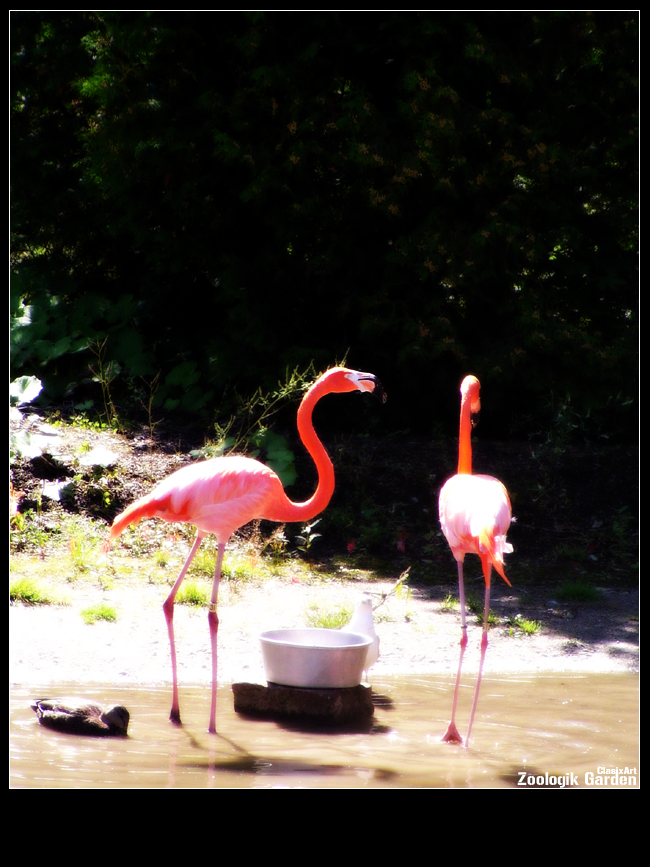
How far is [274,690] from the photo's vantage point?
380 centimetres

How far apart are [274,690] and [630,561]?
3790mm

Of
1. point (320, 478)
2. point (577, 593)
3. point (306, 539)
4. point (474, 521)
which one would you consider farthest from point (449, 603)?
point (474, 521)

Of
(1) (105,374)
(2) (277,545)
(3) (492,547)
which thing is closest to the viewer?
(3) (492,547)

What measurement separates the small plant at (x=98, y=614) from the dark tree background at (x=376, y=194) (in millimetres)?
3473

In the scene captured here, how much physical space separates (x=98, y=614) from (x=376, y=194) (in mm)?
4545

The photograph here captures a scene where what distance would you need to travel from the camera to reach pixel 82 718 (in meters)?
3.31

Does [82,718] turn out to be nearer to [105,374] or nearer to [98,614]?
[98,614]

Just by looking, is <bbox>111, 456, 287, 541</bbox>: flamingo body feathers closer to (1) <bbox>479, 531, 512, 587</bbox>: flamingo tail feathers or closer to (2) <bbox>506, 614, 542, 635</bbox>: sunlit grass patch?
(1) <bbox>479, 531, 512, 587</bbox>: flamingo tail feathers

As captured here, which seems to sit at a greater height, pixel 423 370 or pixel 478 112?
pixel 478 112

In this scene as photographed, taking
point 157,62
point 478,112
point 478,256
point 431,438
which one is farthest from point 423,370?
point 157,62

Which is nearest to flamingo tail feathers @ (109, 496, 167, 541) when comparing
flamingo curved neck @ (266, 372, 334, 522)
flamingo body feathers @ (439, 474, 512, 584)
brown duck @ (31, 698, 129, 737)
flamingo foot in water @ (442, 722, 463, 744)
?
flamingo curved neck @ (266, 372, 334, 522)

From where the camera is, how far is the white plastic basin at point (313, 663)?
→ 369 cm

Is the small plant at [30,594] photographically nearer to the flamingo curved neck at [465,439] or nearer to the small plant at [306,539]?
the small plant at [306,539]
